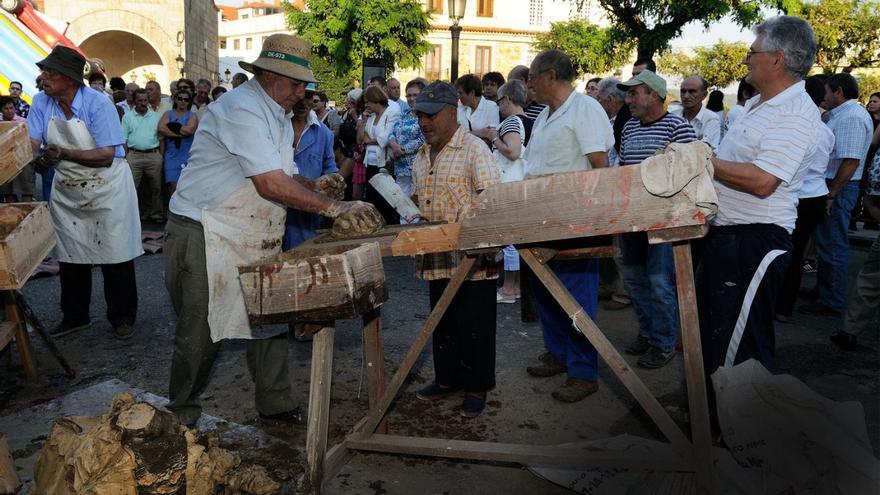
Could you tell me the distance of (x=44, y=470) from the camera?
256 centimetres

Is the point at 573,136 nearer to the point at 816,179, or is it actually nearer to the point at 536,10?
the point at 816,179

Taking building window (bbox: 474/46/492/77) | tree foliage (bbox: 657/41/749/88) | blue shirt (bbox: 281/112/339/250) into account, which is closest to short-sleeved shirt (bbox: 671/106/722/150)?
blue shirt (bbox: 281/112/339/250)

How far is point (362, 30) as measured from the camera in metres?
32.8

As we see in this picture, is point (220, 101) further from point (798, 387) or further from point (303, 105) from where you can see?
point (798, 387)

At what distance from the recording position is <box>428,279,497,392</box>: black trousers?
366 cm

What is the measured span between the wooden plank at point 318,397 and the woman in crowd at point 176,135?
22.9ft

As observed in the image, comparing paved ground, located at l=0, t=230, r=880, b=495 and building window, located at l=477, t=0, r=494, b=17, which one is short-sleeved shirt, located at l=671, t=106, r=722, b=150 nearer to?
paved ground, located at l=0, t=230, r=880, b=495

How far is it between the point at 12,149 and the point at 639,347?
4023 millimetres

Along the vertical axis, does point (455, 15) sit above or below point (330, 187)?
above

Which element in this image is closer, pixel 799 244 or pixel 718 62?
pixel 799 244

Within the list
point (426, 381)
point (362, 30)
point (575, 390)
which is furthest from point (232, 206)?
point (362, 30)

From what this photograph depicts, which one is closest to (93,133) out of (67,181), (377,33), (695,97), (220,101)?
(67,181)

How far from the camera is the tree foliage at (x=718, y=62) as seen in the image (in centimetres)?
3697

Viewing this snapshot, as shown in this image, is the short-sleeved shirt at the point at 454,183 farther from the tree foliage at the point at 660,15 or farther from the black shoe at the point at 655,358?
the tree foliage at the point at 660,15
